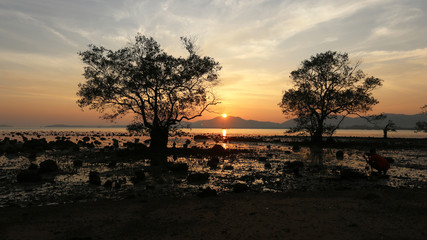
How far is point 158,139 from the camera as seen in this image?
3397 cm

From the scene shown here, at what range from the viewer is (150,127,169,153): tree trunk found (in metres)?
33.6

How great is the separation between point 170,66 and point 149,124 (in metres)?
8.53

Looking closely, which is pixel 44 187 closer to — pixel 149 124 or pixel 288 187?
pixel 288 187

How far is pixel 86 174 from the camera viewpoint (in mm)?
18484

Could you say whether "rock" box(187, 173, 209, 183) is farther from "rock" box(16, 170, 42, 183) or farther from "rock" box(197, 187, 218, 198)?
"rock" box(16, 170, 42, 183)

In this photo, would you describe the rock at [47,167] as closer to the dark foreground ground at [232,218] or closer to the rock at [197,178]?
the dark foreground ground at [232,218]

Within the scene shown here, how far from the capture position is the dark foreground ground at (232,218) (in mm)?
7891

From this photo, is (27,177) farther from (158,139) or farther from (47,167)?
(158,139)

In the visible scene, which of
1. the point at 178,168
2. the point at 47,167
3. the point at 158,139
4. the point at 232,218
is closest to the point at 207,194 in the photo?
the point at 232,218

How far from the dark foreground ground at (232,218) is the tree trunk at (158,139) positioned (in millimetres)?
21892

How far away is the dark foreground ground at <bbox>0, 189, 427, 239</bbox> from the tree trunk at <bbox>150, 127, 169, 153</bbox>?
2189 cm

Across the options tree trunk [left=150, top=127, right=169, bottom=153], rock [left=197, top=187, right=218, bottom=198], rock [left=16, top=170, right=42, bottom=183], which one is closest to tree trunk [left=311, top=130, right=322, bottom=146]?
tree trunk [left=150, top=127, right=169, bottom=153]

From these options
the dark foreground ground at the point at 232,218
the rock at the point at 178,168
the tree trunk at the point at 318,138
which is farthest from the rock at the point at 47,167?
the tree trunk at the point at 318,138

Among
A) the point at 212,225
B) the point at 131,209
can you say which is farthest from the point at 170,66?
the point at 212,225
